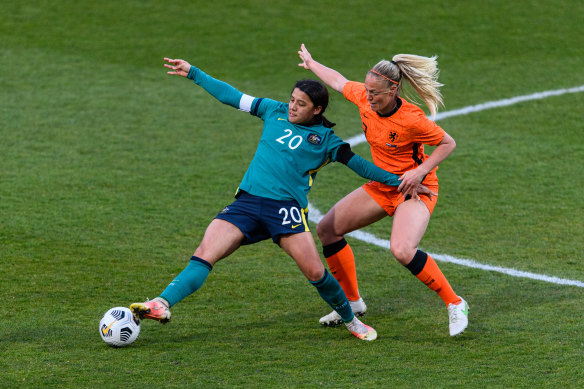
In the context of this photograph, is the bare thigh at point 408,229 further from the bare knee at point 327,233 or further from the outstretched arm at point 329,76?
the outstretched arm at point 329,76

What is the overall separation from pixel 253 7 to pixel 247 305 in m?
11.3

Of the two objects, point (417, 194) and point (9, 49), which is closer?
point (417, 194)

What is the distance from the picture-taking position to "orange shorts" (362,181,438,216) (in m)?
6.16

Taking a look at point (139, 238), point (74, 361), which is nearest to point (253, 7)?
point (139, 238)

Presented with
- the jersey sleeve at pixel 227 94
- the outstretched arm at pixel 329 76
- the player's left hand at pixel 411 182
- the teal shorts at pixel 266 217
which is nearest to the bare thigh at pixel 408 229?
the player's left hand at pixel 411 182

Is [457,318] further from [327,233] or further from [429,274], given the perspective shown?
[327,233]

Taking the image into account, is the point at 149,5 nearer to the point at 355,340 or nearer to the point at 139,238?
the point at 139,238

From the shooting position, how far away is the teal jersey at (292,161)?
5695mm

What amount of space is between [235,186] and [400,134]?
3875 mm

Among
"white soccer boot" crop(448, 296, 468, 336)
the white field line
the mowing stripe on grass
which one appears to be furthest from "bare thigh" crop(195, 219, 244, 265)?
the mowing stripe on grass

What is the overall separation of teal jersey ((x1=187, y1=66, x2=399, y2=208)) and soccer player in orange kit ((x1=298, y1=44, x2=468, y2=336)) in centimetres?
34

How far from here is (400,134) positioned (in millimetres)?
6043

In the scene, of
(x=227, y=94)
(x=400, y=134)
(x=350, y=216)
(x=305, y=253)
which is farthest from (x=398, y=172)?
(x=227, y=94)

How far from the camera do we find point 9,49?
14578 millimetres
